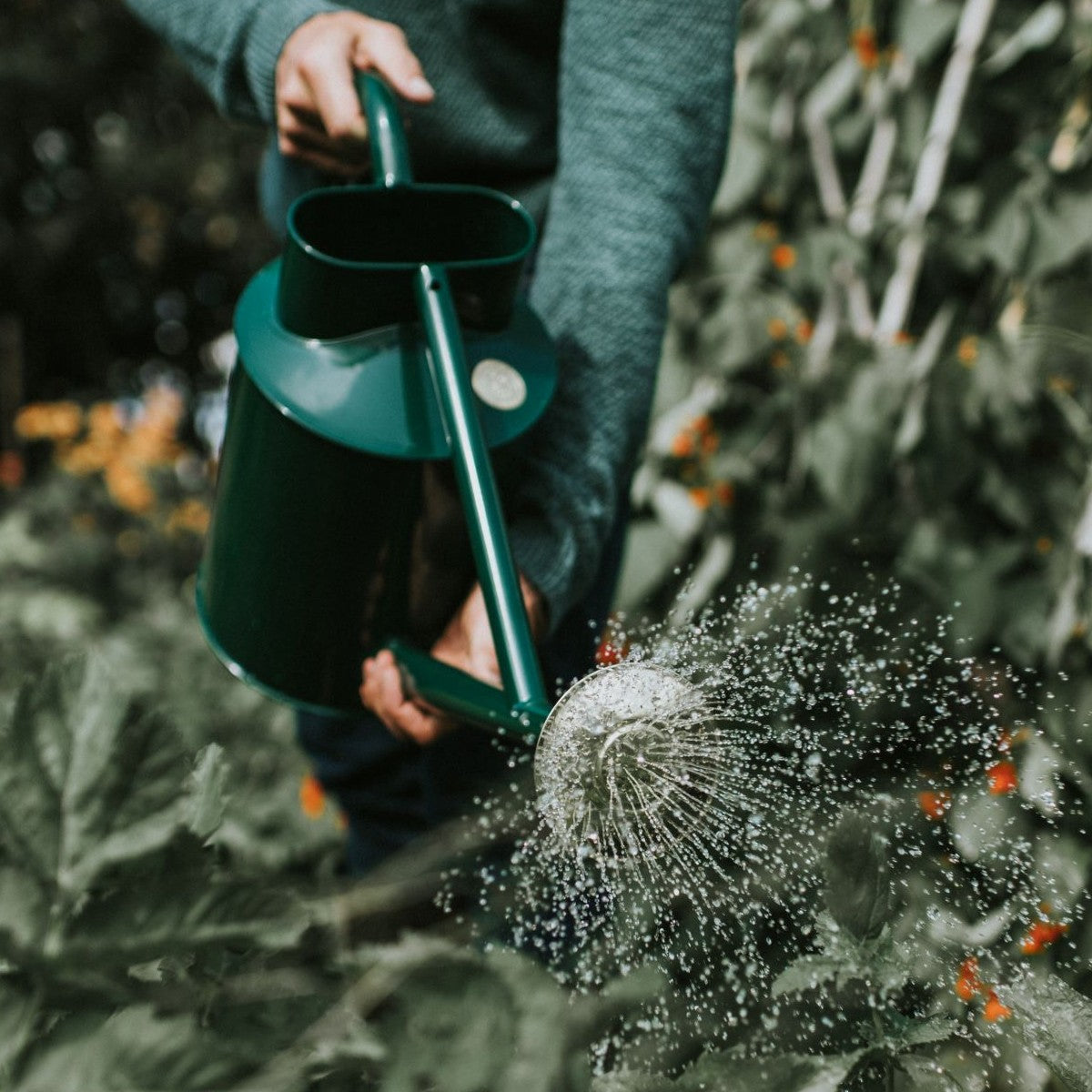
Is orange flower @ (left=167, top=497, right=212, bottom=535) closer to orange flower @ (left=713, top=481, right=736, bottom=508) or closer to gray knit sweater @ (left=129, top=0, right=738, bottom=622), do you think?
orange flower @ (left=713, top=481, right=736, bottom=508)

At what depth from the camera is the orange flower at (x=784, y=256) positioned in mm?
1834

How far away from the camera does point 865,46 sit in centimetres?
170

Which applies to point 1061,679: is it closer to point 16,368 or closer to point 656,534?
point 656,534

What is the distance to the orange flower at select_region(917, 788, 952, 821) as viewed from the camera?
53cm

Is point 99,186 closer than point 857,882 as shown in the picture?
No

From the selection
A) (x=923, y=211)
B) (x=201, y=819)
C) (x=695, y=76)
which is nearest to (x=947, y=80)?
(x=923, y=211)

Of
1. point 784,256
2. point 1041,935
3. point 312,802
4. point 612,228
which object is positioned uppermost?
point 612,228

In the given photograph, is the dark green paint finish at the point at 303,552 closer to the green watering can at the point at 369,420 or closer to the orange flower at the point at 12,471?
the green watering can at the point at 369,420

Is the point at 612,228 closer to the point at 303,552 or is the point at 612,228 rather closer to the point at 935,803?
the point at 303,552

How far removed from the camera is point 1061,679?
2.76 feet

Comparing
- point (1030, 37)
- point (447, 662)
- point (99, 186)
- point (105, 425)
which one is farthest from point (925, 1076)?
point (99, 186)

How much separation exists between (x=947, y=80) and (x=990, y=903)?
147cm

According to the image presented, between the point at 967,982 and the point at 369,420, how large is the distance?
50cm

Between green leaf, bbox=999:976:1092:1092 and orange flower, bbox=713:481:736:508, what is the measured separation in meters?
1.36
